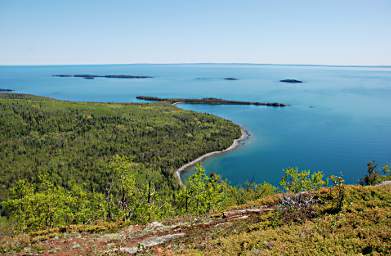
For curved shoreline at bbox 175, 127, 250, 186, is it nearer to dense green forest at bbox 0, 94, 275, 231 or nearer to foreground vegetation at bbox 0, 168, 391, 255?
dense green forest at bbox 0, 94, 275, 231

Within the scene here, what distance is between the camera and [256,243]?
1847 cm

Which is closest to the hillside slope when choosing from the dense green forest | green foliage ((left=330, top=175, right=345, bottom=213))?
green foliage ((left=330, top=175, right=345, bottom=213))

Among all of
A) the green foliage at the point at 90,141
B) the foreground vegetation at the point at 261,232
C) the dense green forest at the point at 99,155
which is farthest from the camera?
the green foliage at the point at 90,141

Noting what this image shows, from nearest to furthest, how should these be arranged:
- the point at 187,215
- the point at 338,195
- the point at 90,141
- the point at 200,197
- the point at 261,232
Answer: the point at 261,232 < the point at 338,195 < the point at 187,215 < the point at 200,197 < the point at 90,141

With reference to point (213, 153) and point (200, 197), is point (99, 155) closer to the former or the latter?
point (213, 153)

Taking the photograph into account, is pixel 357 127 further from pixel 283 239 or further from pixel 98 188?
pixel 283 239

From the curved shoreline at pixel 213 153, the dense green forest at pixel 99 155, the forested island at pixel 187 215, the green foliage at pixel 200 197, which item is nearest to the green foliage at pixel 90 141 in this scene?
the dense green forest at pixel 99 155

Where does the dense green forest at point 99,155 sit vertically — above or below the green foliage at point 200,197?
below

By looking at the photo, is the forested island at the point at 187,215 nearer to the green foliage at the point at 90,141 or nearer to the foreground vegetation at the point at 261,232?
the foreground vegetation at the point at 261,232

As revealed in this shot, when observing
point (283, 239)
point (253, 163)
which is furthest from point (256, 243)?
point (253, 163)

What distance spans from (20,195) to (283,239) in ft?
169

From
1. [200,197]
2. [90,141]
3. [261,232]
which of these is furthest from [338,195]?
[90,141]

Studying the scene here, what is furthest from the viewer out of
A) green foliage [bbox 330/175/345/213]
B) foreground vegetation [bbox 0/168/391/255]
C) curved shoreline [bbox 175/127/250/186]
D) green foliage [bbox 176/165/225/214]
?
curved shoreline [bbox 175/127/250/186]

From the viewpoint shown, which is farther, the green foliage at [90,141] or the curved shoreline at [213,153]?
the curved shoreline at [213,153]
